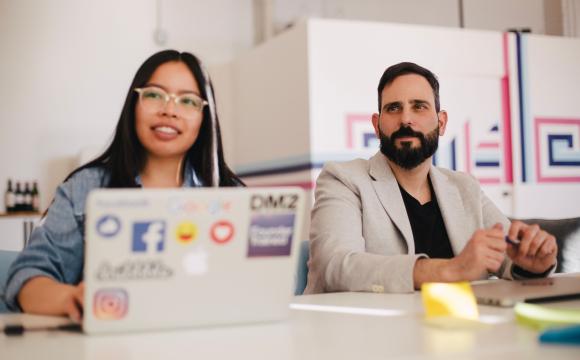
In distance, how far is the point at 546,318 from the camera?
938 mm

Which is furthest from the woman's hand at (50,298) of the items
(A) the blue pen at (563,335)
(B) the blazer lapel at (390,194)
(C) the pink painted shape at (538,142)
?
(C) the pink painted shape at (538,142)

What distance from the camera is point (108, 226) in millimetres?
869

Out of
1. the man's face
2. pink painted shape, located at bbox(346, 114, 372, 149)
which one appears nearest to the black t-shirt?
the man's face

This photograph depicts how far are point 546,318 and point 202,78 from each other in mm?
1006

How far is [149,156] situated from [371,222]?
2.11 ft

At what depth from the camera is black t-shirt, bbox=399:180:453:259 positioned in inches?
78.4

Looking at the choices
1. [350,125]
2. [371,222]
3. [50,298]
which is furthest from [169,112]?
[350,125]

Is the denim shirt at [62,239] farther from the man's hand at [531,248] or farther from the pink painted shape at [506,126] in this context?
the pink painted shape at [506,126]

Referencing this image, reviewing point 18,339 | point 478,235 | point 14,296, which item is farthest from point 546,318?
point 14,296

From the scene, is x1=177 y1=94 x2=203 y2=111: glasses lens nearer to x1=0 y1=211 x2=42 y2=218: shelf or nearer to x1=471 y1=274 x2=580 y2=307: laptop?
x1=471 y1=274 x2=580 y2=307: laptop

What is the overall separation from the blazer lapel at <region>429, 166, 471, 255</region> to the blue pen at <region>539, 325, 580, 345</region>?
1131mm

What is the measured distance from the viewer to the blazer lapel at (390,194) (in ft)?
6.17

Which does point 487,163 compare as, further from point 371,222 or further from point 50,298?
point 50,298

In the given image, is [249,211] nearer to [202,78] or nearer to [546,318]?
[546,318]
